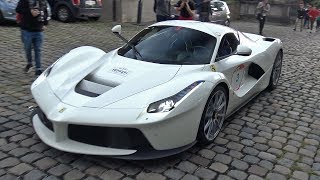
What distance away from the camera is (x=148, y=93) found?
11.4 feet

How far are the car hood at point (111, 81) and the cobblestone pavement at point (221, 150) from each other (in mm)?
551

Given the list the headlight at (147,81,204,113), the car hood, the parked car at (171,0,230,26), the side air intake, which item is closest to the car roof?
the side air intake

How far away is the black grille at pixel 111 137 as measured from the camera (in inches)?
127

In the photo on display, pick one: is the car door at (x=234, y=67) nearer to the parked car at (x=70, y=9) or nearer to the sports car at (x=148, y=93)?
the sports car at (x=148, y=93)

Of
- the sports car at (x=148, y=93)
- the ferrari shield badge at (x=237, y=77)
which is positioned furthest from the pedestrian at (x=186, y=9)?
the ferrari shield badge at (x=237, y=77)

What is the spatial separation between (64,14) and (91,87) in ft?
33.0

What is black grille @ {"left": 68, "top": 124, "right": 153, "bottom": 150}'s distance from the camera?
3227mm

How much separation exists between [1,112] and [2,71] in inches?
77.5

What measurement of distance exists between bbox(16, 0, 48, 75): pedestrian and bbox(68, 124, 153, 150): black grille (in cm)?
320

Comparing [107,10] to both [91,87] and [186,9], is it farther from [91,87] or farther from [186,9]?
[91,87]

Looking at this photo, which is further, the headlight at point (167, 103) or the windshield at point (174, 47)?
the windshield at point (174, 47)

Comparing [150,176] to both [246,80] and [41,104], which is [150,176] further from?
[246,80]

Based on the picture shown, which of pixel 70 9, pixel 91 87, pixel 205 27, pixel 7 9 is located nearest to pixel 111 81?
pixel 91 87

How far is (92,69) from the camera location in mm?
4125
